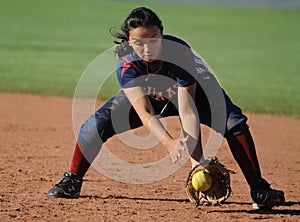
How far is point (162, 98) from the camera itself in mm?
5172

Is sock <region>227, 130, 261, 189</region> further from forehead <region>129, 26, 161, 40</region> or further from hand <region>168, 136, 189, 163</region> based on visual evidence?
forehead <region>129, 26, 161, 40</region>

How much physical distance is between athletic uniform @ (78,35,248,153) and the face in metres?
0.17

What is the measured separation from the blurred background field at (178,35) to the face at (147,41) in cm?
610

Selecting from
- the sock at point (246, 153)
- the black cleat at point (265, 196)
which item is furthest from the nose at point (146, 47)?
the black cleat at point (265, 196)

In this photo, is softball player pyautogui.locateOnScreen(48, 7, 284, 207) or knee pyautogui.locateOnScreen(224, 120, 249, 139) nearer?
softball player pyautogui.locateOnScreen(48, 7, 284, 207)

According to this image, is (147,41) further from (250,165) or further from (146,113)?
(250,165)

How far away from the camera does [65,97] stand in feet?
37.8

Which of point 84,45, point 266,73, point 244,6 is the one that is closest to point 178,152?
point 266,73

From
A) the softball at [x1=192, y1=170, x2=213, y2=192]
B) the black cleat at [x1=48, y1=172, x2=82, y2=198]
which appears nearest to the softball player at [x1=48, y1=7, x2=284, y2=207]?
the softball at [x1=192, y1=170, x2=213, y2=192]

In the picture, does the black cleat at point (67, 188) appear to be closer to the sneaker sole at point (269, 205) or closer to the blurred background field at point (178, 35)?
the sneaker sole at point (269, 205)

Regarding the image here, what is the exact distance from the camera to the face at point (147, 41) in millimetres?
4797

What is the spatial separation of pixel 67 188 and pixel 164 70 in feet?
3.94

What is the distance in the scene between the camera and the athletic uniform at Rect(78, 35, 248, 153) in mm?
5027

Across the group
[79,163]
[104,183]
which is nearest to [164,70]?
[79,163]
